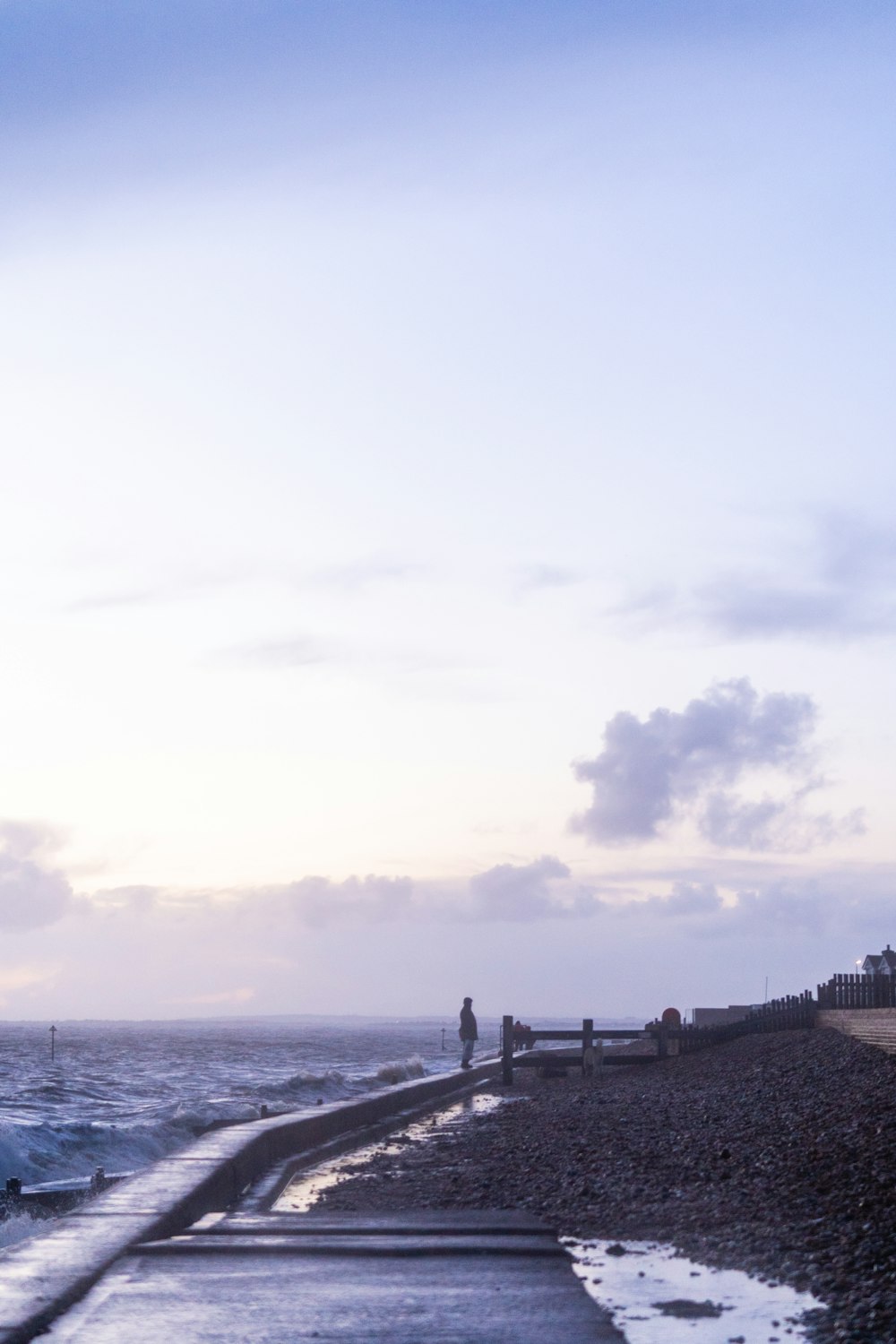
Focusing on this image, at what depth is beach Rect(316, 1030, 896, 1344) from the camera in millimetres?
6977

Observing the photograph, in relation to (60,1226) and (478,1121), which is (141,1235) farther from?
(478,1121)

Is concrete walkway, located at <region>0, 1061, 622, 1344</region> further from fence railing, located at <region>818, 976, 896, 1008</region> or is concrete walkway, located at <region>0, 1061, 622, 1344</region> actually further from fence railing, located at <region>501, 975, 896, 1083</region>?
fence railing, located at <region>818, 976, 896, 1008</region>

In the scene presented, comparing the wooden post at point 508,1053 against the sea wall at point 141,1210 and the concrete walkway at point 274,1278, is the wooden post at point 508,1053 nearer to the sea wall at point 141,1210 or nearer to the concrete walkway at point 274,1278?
the sea wall at point 141,1210

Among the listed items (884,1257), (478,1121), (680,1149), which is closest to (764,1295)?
(884,1257)

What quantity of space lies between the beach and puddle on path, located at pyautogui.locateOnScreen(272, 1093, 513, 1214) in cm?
21

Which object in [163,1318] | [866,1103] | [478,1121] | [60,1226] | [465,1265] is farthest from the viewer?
[478,1121]

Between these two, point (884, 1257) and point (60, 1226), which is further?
point (60, 1226)

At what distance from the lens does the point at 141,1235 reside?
23.7 ft

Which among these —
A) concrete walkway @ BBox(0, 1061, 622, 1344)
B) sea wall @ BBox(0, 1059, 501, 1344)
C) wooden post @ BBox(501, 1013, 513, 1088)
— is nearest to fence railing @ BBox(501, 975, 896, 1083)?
wooden post @ BBox(501, 1013, 513, 1088)

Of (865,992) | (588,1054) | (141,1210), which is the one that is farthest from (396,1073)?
(141,1210)

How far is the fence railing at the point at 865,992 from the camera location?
88.1 ft

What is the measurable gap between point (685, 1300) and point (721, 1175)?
4524 millimetres

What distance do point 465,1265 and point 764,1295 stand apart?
1.43 metres

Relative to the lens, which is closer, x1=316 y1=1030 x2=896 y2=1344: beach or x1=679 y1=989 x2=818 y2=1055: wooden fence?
x1=316 y1=1030 x2=896 y2=1344: beach
